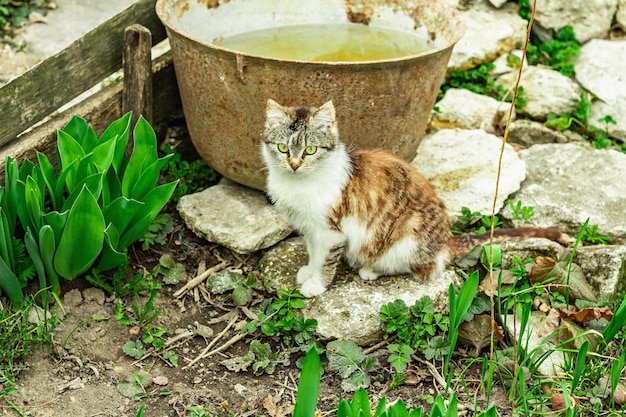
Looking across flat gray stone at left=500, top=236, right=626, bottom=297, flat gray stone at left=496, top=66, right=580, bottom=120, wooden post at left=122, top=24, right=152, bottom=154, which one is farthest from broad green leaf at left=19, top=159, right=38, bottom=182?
flat gray stone at left=496, top=66, right=580, bottom=120

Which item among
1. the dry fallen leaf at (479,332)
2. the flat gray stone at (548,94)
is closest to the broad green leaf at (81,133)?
the dry fallen leaf at (479,332)

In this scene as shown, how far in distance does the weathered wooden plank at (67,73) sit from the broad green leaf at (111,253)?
0.72 m

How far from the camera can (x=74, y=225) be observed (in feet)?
9.93

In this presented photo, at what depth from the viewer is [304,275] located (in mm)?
3539

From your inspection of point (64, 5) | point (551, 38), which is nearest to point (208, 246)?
point (64, 5)

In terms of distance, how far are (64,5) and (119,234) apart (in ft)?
10.0

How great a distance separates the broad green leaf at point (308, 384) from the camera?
2.17 m

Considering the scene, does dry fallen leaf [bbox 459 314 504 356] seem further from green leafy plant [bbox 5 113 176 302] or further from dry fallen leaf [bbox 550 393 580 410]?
green leafy plant [bbox 5 113 176 302]

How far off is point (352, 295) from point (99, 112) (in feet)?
5.28

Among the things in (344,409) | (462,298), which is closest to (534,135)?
(462,298)

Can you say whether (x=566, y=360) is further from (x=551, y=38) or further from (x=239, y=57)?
(x=551, y=38)

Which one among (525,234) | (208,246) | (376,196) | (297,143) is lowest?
(208,246)

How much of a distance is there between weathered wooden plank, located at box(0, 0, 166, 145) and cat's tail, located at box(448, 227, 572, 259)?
1.96m

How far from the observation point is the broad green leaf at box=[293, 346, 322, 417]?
2174mm
